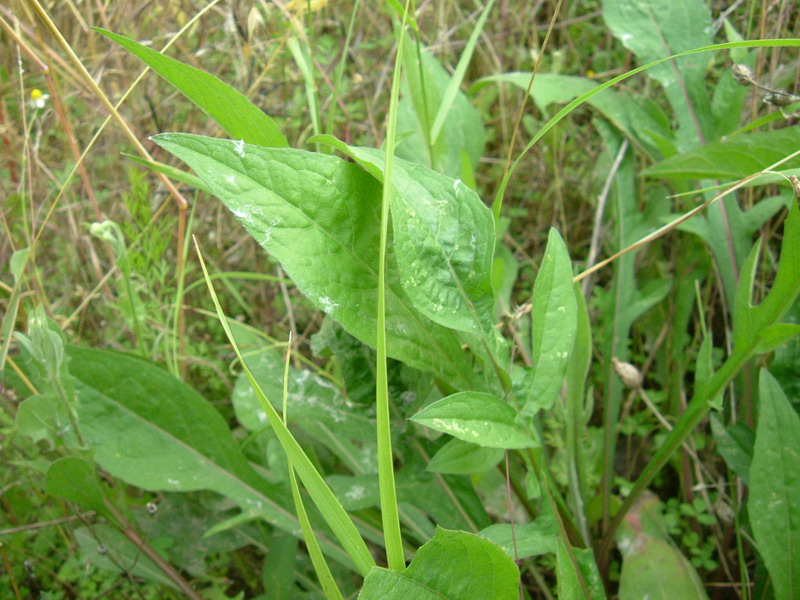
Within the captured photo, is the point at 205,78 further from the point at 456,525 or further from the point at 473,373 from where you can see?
the point at 456,525

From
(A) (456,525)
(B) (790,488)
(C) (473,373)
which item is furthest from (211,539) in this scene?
(B) (790,488)

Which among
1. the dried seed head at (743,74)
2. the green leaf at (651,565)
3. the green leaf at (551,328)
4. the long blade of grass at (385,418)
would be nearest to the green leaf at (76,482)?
the long blade of grass at (385,418)

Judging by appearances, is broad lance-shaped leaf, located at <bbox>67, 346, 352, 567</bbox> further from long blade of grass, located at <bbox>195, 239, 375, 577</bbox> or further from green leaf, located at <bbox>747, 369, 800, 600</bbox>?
green leaf, located at <bbox>747, 369, 800, 600</bbox>

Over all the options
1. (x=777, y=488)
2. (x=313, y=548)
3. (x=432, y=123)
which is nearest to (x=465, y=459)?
(x=313, y=548)

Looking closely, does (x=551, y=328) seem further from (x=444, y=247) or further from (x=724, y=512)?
(x=724, y=512)

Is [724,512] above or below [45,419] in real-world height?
below

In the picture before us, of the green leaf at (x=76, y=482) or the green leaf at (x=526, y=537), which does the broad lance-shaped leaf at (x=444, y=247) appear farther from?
the green leaf at (x=76, y=482)
